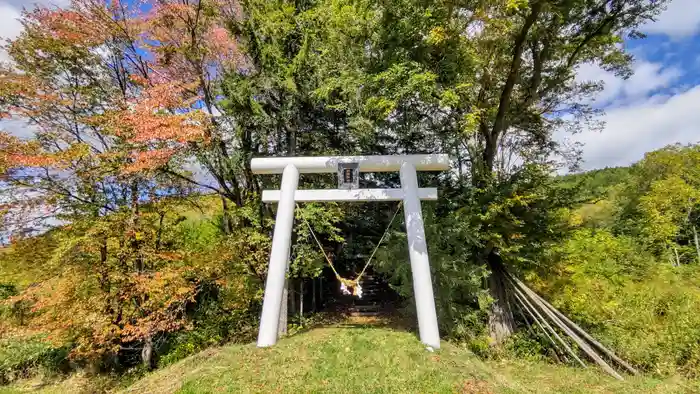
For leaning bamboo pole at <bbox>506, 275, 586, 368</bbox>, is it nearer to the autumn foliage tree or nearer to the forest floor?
the forest floor

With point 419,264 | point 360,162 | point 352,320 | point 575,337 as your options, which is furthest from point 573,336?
point 360,162

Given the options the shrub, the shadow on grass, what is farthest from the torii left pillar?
the shrub

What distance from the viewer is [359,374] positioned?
506 cm

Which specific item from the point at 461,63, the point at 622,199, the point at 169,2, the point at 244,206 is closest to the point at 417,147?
the point at 461,63

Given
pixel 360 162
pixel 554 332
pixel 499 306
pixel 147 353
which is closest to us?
pixel 360 162

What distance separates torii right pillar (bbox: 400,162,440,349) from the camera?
5.88 meters

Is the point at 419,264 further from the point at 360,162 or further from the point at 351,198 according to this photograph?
the point at 360,162

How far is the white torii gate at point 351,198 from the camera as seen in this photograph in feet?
19.4

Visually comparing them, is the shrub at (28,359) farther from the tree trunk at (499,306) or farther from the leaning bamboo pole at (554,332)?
the leaning bamboo pole at (554,332)

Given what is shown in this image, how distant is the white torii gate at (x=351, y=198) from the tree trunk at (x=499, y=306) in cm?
371

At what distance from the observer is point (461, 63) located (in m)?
7.46

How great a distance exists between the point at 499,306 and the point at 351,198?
5665 mm

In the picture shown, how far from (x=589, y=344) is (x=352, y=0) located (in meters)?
11.2

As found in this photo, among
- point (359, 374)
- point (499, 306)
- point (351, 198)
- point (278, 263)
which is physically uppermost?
point (351, 198)
